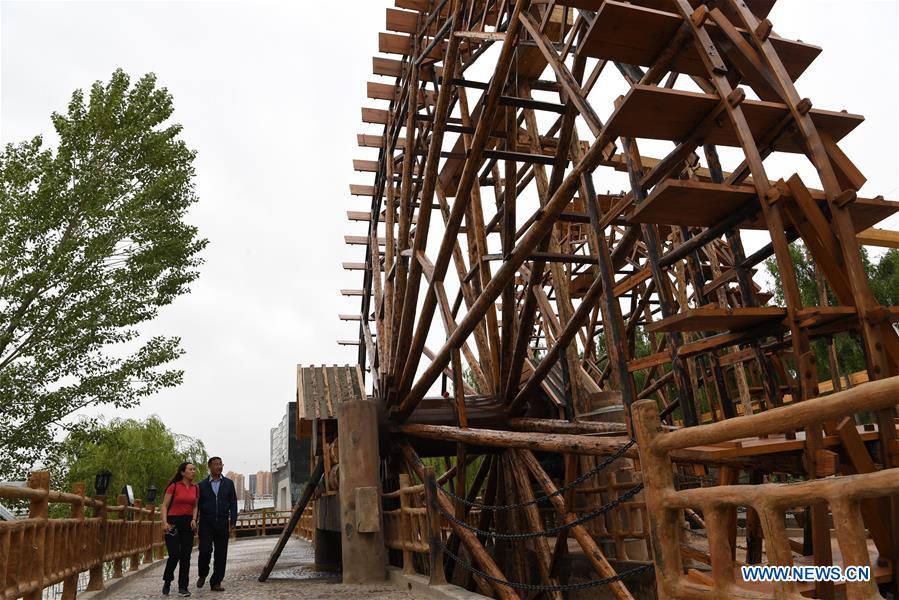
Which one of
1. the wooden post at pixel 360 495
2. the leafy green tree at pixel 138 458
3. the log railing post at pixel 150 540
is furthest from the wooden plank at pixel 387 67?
the leafy green tree at pixel 138 458

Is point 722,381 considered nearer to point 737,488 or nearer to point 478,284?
point 737,488

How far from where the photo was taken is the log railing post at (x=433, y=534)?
21.0 feet

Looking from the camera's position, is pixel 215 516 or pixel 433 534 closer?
pixel 433 534

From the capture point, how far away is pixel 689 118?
4.82 metres

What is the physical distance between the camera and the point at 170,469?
25.7 meters

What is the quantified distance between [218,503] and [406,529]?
2193 mm

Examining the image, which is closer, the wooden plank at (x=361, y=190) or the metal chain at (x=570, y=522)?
the metal chain at (x=570, y=522)

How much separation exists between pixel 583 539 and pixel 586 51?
174 inches

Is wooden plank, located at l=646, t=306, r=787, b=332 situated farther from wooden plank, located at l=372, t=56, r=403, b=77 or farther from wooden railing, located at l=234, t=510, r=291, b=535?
wooden railing, located at l=234, t=510, r=291, b=535

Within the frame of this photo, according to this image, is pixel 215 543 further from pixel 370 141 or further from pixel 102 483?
pixel 370 141

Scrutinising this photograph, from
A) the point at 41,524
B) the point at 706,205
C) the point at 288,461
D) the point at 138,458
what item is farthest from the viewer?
the point at 288,461

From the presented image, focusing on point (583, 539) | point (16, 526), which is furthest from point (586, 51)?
point (16, 526)

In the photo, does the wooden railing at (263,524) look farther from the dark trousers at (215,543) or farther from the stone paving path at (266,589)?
the dark trousers at (215,543)

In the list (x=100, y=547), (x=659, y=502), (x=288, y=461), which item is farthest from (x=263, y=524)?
(x=659, y=502)
